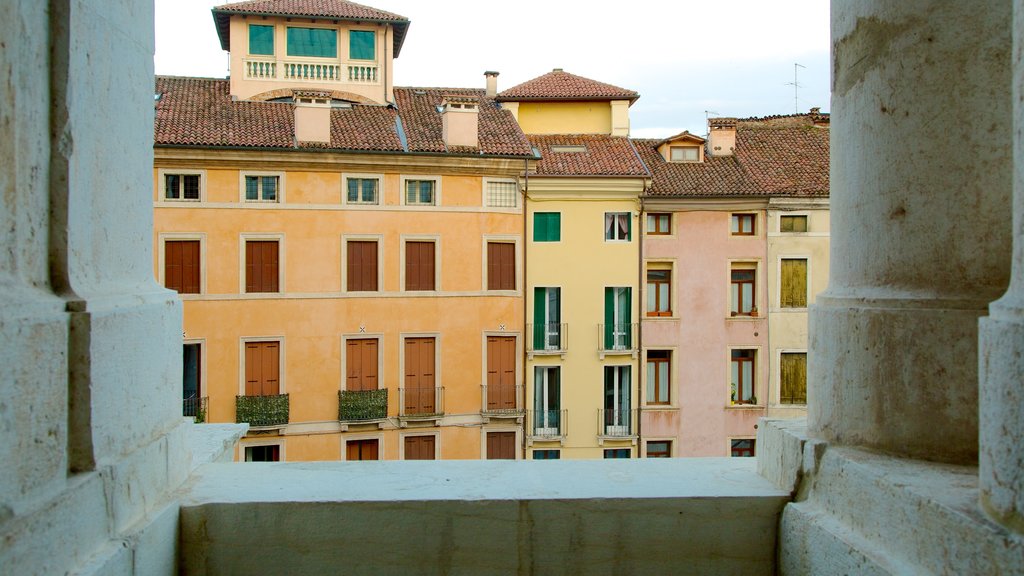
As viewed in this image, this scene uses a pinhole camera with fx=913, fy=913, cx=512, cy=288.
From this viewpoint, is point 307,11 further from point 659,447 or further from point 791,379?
point 791,379

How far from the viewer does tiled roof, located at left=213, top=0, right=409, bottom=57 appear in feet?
90.6

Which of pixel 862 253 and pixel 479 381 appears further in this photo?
pixel 479 381

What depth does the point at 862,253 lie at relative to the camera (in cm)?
247

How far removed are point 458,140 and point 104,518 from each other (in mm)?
24425

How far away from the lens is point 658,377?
2719 centimetres

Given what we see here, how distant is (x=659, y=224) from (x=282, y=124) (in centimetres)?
1135

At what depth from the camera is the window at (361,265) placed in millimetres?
25484

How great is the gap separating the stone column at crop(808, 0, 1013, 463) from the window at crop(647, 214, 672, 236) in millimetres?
25023

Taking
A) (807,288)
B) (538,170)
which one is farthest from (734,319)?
(538,170)

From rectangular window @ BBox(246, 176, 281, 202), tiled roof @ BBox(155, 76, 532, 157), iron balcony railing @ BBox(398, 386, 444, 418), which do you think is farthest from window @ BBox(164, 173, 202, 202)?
iron balcony railing @ BBox(398, 386, 444, 418)

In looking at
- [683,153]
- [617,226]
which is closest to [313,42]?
[617,226]

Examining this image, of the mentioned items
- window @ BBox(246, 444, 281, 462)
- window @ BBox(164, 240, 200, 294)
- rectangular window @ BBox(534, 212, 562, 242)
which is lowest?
window @ BBox(246, 444, 281, 462)

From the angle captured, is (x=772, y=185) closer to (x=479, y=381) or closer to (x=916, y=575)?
(x=479, y=381)

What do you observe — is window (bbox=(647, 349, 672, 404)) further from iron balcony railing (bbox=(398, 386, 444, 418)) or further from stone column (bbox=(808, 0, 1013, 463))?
stone column (bbox=(808, 0, 1013, 463))
